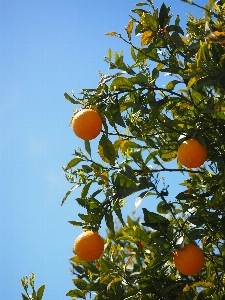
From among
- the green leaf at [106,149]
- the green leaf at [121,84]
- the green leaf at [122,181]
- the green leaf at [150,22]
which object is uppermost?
the green leaf at [150,22]

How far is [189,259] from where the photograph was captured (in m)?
2.28

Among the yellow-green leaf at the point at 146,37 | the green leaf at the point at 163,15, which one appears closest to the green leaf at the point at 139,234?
the yellow-green leaf at the point at 146,37

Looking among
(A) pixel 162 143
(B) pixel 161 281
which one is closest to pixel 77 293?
(B) pixel 161 281

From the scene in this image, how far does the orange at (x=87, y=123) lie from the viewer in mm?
2324

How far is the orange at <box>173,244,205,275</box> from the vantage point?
2287 millimetres

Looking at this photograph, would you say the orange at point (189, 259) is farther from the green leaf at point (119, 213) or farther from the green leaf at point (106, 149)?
the green leaf at point (106, 149)

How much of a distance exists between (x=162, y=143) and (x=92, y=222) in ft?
2.67

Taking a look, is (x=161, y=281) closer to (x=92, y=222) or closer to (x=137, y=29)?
(x=92, y=222)

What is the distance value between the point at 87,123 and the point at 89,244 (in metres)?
0.72

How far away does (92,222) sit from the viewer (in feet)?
8.17

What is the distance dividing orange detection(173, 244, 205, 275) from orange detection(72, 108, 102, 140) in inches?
33.1

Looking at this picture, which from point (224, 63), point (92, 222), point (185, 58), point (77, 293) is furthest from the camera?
point (77, 293)

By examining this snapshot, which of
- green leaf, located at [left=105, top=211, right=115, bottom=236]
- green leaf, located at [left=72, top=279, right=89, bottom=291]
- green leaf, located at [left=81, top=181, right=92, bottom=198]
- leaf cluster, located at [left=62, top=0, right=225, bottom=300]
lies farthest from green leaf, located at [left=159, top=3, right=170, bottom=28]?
green leaf, located at [left=72, top=279, right=89, bottom=291]

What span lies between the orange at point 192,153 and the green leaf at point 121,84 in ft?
1.61
